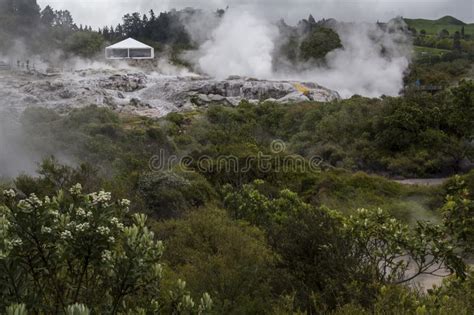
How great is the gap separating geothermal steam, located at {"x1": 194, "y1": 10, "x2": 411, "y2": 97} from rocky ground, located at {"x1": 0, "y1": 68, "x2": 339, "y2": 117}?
4.02 m

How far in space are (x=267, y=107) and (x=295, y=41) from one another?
949 inches

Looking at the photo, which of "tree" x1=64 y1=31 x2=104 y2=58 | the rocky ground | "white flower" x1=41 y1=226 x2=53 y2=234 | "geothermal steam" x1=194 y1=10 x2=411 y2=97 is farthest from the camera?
"tree" x1=64 y1=31 x2=104 y2=58

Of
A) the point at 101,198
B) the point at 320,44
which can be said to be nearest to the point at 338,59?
the point at 320,44

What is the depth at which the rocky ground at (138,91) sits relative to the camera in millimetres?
37344

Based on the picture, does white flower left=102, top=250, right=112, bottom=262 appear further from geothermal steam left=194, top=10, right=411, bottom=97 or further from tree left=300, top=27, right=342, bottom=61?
tree left=300, top=27, right=342, bottom=61

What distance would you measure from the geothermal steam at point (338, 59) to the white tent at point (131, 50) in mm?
6413

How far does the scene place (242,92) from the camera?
42.9 meters

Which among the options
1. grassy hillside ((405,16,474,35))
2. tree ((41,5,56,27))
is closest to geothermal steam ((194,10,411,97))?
tree ((41,5,56,27))

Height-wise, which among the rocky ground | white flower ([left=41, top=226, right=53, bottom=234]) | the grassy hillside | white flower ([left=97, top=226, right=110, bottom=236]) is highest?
the grassy hillside

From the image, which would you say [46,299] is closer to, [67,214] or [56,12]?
[67,214]

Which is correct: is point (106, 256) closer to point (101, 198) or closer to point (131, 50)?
point (101, 198)

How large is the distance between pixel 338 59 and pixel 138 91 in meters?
18.5

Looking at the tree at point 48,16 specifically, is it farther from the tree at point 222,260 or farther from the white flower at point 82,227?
the white flower at point 82,227

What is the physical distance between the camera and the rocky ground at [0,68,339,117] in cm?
3734
